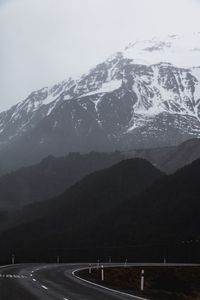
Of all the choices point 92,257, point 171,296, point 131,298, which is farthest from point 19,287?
point 92,257

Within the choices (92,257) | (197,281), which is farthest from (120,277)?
(92,257)

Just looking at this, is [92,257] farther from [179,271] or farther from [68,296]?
[68,296]

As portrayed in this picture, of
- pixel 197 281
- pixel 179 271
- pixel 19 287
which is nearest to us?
pixel 19 287

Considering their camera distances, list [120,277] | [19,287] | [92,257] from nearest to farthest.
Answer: [19,287] → [120,277] → [92,257]

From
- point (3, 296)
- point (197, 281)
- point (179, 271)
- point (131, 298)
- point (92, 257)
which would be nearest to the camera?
point (3, 296)

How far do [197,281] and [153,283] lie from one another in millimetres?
11139

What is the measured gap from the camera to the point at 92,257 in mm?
190375

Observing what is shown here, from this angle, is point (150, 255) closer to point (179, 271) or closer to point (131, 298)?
point (179, 271)

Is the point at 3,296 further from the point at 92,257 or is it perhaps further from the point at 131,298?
the point at 92,257

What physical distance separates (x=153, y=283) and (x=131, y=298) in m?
37.5

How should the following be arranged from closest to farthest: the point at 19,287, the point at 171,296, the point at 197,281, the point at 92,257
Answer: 1. the point at 19,287
2. the point at 171,296
3. the point at 197,281
4. the point at 92,257

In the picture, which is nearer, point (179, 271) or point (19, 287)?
point (19, 287)

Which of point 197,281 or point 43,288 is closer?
point 43,288

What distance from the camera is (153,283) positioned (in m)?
77.1
